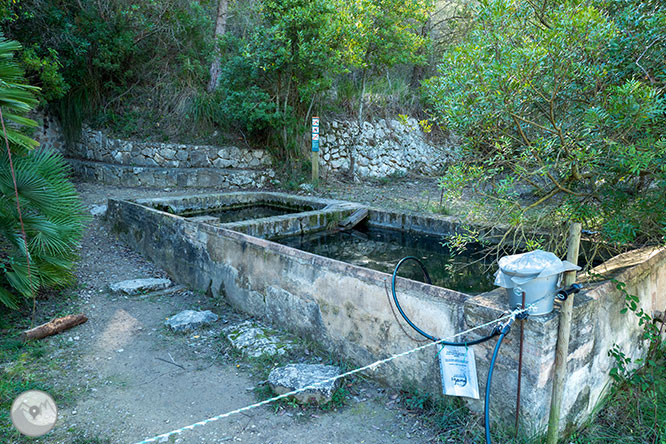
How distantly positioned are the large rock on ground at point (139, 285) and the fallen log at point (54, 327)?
2.51ft

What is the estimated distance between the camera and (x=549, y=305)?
9.11 feet

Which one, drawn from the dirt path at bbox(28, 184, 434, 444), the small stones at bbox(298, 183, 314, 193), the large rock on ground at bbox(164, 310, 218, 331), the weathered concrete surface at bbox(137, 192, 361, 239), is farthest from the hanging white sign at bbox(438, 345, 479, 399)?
the small stones at bbox(298, 183, 314, 193)

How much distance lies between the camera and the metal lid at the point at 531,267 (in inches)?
106

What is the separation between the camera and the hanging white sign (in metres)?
3.06

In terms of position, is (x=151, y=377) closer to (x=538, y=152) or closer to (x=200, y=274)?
(x=200, y=274)

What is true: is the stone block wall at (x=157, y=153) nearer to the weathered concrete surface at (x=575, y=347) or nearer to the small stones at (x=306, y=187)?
the small stones at (x=306, y=187)

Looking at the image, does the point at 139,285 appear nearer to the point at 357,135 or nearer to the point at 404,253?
the point at 404,253

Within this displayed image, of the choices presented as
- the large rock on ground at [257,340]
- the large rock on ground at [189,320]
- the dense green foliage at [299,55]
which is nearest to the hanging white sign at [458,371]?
the large rock on ground at [257,340]

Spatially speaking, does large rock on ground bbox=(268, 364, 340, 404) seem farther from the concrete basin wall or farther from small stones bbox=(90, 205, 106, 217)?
small stones bbox=(90, 205, 106, 217)

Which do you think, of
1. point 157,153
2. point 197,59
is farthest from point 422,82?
point 157,153

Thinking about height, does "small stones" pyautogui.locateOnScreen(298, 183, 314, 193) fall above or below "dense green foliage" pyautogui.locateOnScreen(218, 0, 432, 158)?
below

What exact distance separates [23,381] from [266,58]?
8.24 meters

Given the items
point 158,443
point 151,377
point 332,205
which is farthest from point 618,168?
point 332,205

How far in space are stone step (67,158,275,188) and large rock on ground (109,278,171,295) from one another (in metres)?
5.42
